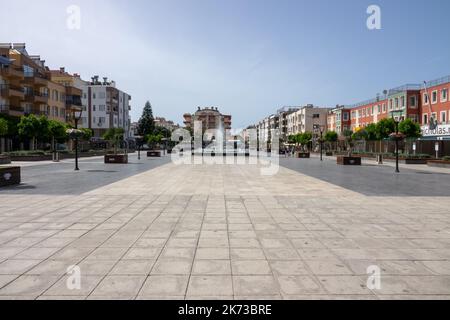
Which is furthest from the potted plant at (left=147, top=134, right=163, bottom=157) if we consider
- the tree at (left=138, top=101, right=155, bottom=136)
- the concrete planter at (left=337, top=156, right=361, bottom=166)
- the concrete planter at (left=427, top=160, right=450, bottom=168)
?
the concrete planter at (left=427, top=160, right=450, bottom=168)

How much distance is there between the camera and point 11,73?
155 feet

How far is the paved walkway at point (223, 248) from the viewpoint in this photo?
Result: 4496 mm

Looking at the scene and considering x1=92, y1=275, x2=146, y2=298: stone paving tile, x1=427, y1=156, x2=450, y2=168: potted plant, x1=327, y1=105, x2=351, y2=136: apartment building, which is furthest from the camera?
x1=327, y1=105, x2=351, y2=136: apartment building

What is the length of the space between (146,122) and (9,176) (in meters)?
95.7

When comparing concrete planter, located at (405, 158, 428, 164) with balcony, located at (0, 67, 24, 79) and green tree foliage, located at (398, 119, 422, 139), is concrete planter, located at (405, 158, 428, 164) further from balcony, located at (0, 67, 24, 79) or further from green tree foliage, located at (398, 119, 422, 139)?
balcony, located at (0, 67, 24, 79)

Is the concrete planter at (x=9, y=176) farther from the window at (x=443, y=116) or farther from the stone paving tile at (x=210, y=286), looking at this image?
the window at (x=443, y=116)

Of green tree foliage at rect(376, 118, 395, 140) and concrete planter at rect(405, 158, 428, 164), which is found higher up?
green tree foliage at rect(376, 118, 395, 140)

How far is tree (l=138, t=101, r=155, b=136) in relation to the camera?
108062mm

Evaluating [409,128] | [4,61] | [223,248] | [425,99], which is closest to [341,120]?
[425,99]

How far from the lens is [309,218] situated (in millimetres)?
8828

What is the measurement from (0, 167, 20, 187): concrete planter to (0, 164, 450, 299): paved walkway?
4442 mm

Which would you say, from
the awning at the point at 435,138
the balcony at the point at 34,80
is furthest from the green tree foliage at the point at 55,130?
the awning at the point at 435,138

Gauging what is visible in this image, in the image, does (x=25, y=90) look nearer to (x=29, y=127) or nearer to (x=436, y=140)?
(x=29, y=127)
